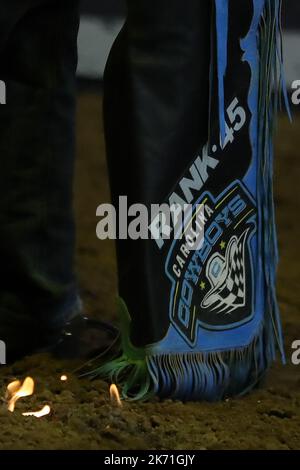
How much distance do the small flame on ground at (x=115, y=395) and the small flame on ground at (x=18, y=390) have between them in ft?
0.43

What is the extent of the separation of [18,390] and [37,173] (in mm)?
401

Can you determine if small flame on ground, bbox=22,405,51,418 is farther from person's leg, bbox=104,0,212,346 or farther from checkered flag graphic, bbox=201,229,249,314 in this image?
checkered flag graphic, bbox=201,229,249,314

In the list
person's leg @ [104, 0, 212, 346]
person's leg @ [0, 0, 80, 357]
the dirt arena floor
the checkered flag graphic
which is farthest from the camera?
person's leg @ [0, 0, 80, 357]

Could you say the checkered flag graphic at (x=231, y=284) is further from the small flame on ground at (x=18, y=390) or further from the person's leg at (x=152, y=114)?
the small flame on ground at (x=18, y=390)

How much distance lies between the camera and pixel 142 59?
1.58 m

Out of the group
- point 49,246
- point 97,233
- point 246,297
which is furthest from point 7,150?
point 97,233

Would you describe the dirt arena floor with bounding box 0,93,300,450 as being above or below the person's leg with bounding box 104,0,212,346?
below

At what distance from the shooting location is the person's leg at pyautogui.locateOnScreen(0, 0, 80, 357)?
180 cm

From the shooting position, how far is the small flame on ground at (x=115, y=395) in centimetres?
160

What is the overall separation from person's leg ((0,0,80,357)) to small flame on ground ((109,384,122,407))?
11.4 inches

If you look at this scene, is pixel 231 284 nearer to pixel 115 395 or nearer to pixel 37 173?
pixel 115 395

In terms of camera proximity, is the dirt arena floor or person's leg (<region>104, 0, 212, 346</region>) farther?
person's leg (<region>104, 0, 212, 346</region>)

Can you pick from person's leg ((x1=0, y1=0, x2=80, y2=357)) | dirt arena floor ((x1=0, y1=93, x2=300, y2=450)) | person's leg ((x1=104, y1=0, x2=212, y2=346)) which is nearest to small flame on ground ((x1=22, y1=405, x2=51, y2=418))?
dirt arena floor ((x1=0, y1=93, x2=300, y2=450))

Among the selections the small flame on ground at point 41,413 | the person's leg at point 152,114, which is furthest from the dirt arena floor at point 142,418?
the person's leg at point 152,114
